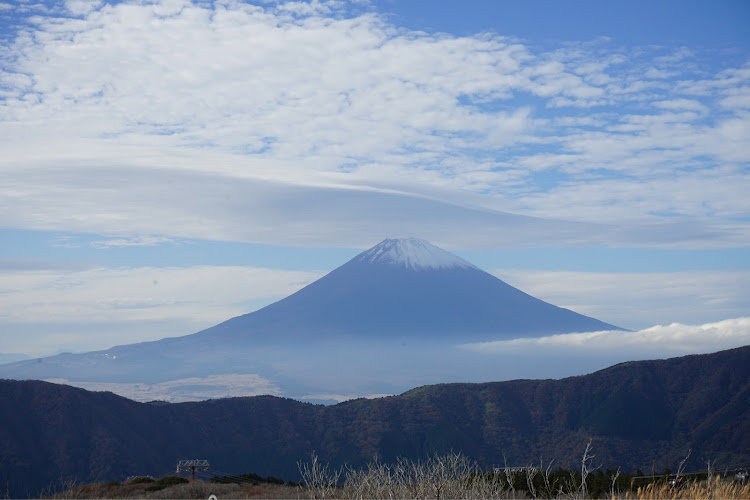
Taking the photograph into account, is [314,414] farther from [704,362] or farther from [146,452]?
[704,362]

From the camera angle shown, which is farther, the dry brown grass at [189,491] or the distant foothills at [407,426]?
the distant foothills at [407,426]

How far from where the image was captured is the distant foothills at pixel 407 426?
71875 millimetres

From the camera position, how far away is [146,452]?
7331 centimetres

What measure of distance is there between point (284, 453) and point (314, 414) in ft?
30.6

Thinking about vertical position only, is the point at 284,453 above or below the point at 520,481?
below

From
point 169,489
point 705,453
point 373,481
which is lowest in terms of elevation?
point 705,453

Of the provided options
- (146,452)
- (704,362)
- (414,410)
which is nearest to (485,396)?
(414,410)

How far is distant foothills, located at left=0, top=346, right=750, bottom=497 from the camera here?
7188cm

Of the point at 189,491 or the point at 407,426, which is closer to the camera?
the point at 189,491

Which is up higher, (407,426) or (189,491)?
(189,491)

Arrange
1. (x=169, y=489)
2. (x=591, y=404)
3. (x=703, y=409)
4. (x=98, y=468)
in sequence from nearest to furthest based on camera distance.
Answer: (x=169, y=489) < (x=98, y=468) < (x=703, y=409) < (x=591, y=404)

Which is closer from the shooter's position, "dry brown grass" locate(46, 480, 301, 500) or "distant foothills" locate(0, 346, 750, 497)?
"dry brown grass" locate(46, 480, 301, 500)

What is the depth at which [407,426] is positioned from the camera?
83.6 metres

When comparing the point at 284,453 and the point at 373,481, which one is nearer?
the point at 373,481
